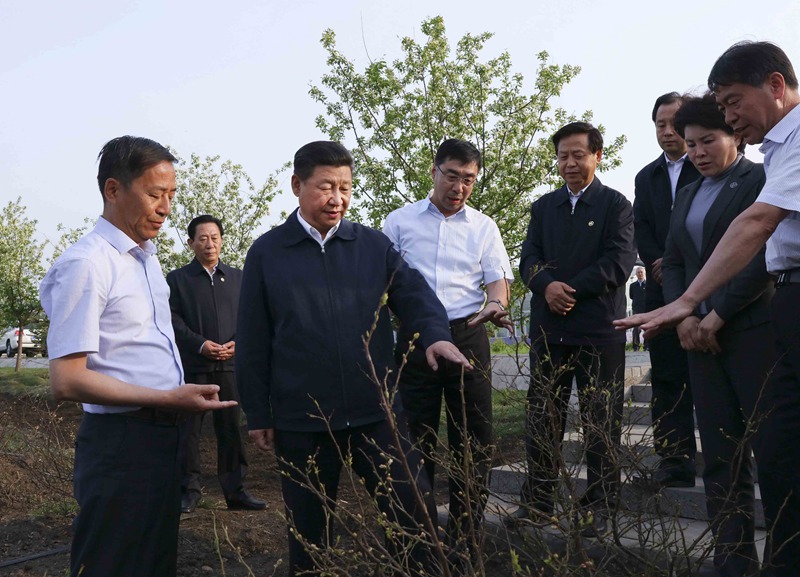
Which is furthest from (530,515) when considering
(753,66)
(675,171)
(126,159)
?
(675,171)

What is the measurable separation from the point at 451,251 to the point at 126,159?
2.61m

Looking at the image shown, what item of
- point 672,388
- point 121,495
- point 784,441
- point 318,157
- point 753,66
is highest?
point 753,66

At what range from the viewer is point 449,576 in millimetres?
2471

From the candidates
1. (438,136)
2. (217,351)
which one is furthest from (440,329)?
(438,136)

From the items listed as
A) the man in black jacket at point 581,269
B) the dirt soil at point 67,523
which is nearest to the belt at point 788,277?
the man in black jacket at point 581,269

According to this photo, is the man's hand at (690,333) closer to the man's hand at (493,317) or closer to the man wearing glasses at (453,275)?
the man's hand at (493,317)

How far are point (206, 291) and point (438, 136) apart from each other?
653 cm

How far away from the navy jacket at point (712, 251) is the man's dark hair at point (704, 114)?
0.23m

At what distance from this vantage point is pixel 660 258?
5980mm

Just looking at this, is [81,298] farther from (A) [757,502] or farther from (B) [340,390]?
(A) [757,502]

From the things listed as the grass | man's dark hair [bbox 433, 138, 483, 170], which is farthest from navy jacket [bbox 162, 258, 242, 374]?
the grass

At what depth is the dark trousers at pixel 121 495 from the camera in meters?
3.07

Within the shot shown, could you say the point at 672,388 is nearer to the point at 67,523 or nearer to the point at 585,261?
the point at 585,261

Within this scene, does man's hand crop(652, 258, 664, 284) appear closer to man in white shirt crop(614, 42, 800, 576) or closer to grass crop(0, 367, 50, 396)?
man in white shirt crop(614, 42, 800, 576)
